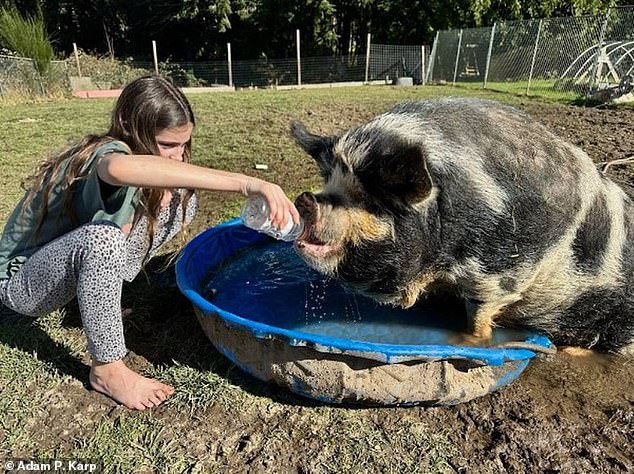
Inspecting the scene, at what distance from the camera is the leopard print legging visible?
213cm

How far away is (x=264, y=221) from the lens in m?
1.94

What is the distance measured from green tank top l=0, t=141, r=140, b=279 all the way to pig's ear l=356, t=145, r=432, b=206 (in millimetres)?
944

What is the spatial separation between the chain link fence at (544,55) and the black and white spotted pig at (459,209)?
1130cm

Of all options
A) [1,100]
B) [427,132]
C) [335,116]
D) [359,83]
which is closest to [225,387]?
[427,132]

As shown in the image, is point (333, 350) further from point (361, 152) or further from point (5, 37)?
point (5, 37)

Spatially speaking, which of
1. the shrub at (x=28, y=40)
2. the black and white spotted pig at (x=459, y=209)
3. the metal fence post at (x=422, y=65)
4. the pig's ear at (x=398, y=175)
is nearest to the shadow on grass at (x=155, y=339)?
the black and white spotted pig at (x=459, y=209)

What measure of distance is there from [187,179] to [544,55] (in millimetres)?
17060

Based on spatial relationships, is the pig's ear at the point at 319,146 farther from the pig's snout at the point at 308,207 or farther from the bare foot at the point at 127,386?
the bare foot at the point at 127,386

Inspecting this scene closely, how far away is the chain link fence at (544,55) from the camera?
13500mm

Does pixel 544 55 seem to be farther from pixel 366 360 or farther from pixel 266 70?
pixel 366 360

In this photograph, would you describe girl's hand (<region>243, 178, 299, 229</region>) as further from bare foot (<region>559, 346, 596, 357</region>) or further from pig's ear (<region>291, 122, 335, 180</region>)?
bare foot (<region>559, 346, 596, 357</region>)

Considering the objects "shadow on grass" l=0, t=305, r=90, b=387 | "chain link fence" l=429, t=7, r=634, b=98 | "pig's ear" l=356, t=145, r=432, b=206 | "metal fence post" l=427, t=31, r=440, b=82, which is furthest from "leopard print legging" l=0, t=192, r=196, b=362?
"metal fence post" l=427, t=31, r=440, b=82

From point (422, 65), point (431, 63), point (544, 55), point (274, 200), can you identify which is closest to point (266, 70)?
point (422, 65)

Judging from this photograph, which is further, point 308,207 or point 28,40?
point 28,40
